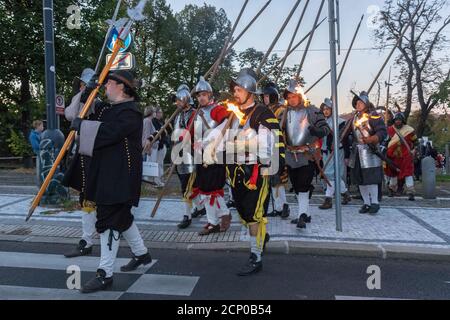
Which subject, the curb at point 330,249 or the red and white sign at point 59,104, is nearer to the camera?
the curb at point 330,249

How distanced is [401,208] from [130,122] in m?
6.05

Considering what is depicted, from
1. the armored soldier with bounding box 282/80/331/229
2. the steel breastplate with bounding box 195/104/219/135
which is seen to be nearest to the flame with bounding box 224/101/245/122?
the steel breastplate with bounding box 195/104/219/135

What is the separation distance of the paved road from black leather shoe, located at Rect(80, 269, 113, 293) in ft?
0.29

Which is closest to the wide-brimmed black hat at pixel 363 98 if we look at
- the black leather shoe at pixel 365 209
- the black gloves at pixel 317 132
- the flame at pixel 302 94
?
the flame at pixel 302 94

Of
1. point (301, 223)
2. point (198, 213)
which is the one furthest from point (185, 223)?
point (301, 223)

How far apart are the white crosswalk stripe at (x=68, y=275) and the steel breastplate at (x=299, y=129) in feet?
9.09

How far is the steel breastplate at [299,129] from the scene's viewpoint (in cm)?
634

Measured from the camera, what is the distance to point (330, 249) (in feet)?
17.5

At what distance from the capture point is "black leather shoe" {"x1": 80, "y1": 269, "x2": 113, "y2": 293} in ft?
12.8

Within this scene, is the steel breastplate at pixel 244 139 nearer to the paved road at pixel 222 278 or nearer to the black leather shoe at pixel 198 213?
the paved road at pixel 222 278

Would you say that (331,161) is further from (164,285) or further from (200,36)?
(200,36)

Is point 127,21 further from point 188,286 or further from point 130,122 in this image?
point 188,286

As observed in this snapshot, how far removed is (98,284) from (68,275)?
0.63 m

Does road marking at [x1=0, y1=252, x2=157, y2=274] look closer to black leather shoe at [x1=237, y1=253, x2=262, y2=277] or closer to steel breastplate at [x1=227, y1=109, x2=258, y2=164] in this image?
black leather shoe at [x1=237, y1=253, x2=262, y2=277]
